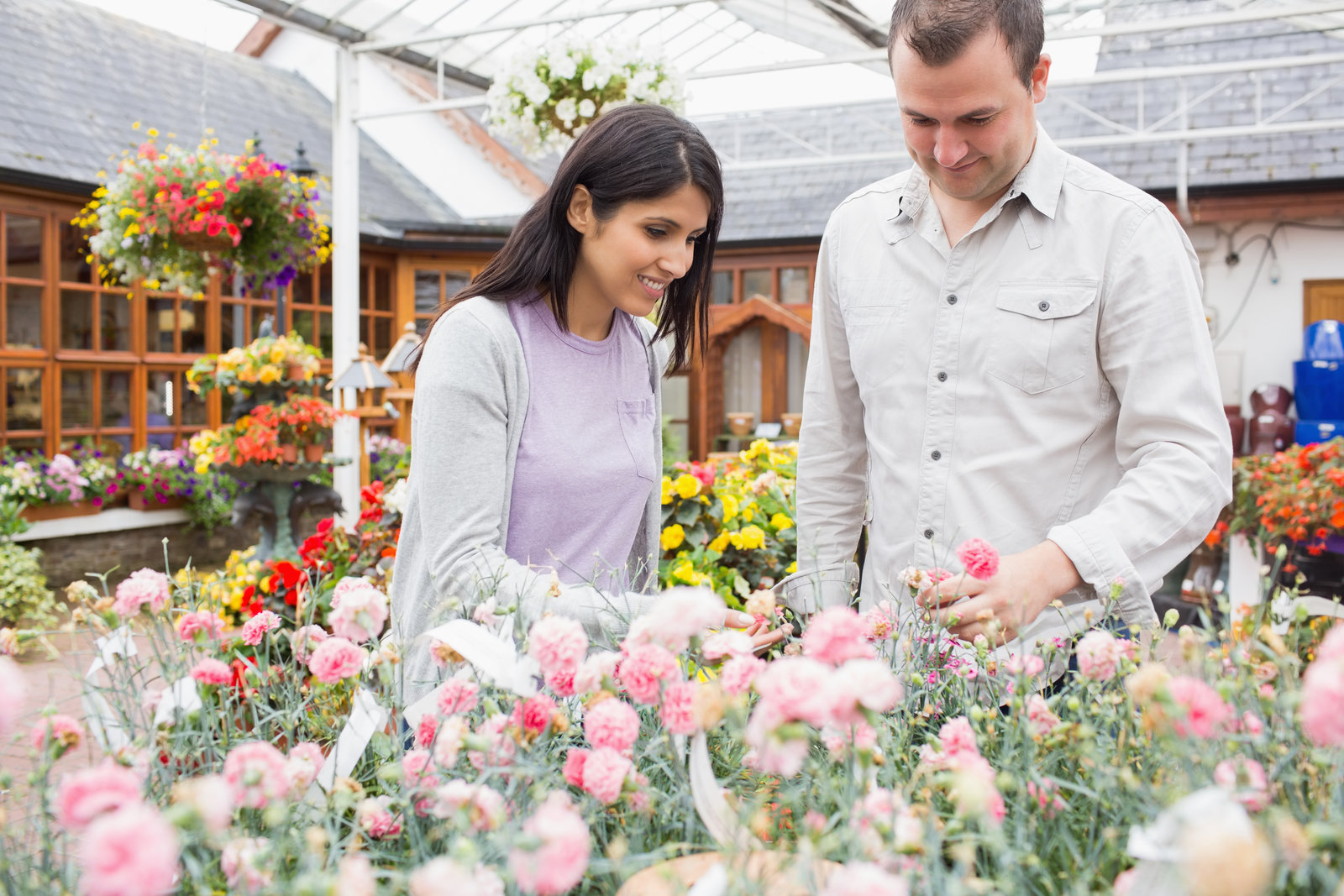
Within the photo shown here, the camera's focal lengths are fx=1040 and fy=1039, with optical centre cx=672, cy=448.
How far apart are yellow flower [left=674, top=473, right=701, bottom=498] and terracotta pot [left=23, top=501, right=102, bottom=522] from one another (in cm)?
531

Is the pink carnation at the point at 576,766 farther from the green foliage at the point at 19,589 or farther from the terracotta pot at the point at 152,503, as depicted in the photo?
the terracotta pot at the point at 152,503

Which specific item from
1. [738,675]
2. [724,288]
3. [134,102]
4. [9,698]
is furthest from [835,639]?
[134,102]

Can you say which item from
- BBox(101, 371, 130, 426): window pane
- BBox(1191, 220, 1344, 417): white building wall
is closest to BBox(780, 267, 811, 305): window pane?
BBox(1191, 220, 1344, 417): white building wall

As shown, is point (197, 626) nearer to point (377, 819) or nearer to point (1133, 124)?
point (377, 819)

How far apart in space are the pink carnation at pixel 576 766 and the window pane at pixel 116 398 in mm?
7977

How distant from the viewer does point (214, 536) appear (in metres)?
8.07

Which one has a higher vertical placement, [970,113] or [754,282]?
[754,282]

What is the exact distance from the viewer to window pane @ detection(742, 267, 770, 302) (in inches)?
383

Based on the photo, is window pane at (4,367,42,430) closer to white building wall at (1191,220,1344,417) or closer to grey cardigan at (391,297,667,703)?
grey cardigan at (391,297,667,703)

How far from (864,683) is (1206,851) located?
175 millimetres

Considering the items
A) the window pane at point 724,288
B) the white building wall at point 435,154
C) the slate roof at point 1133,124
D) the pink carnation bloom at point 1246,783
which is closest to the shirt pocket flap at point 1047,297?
the pink carnation bloom at point 1246,783

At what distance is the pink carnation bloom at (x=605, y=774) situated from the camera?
2.25 ft

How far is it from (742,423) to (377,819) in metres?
8.07

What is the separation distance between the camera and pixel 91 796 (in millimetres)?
545
